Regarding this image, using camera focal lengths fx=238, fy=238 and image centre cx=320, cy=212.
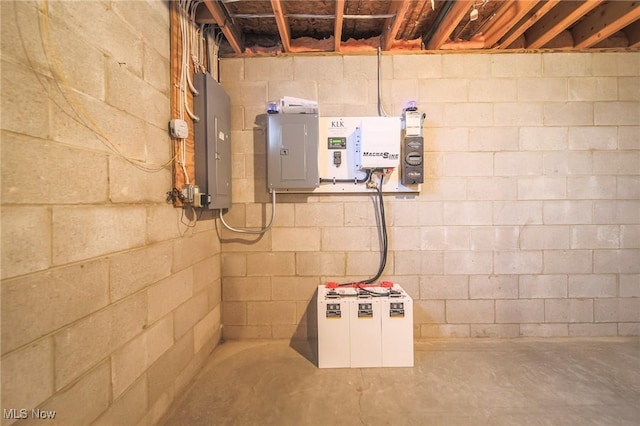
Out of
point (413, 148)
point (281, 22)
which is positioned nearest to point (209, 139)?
point (281, 22)

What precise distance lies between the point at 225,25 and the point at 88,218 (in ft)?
4.94

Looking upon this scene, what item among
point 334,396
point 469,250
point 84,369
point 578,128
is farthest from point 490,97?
point 84,369

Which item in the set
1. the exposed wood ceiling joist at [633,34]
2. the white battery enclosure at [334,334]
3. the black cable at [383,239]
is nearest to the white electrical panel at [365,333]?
the white battery enclosure at [334,334]

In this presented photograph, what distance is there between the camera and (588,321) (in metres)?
1.90

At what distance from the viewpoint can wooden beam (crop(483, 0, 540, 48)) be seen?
1.53m

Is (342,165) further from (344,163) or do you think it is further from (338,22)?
(338,22)

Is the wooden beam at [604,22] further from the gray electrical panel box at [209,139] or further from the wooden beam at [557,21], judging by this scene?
the gray electrical panel box at [209,139]

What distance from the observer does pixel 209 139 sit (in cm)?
151

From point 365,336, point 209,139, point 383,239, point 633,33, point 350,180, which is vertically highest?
point 633,33

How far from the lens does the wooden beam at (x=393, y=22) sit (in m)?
1.53

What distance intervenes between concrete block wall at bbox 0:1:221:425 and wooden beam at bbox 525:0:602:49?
252 centimetres

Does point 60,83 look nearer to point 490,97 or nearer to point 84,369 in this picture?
point 84,369

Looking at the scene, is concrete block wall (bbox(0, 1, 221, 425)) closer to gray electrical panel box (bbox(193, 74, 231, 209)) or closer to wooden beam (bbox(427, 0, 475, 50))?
gray electrical panel box (bbox(193, 74, 231, 209))

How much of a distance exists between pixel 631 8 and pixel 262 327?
3.32 meters
